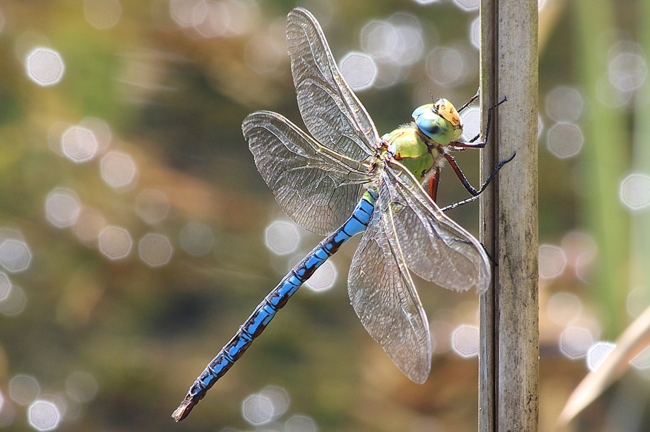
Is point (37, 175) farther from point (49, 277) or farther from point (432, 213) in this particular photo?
point (432, 213)

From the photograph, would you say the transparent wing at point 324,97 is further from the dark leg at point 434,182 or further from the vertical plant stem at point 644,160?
the vertical plant stem at point 644,160

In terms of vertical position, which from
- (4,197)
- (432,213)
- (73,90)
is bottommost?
(432,213)

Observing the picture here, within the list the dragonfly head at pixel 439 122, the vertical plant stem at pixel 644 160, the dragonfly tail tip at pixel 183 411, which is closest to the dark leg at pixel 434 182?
the dragonfly head at pixel 439 122

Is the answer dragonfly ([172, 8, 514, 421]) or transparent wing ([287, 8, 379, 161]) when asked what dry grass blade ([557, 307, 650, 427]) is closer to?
dragonfly ([172, 8, 514, 421])

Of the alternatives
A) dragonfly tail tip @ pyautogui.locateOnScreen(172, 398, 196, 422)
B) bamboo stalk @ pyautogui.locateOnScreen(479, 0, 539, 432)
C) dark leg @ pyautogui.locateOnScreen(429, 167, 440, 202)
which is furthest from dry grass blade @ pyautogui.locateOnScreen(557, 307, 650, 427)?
dragonfly tail tip @ pyautogui.locateOnScreen(172, 398, 196, 422)

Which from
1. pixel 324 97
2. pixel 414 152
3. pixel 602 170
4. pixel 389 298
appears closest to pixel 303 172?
pixel 324 97

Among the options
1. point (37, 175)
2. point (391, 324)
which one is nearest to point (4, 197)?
point (37, 175)
